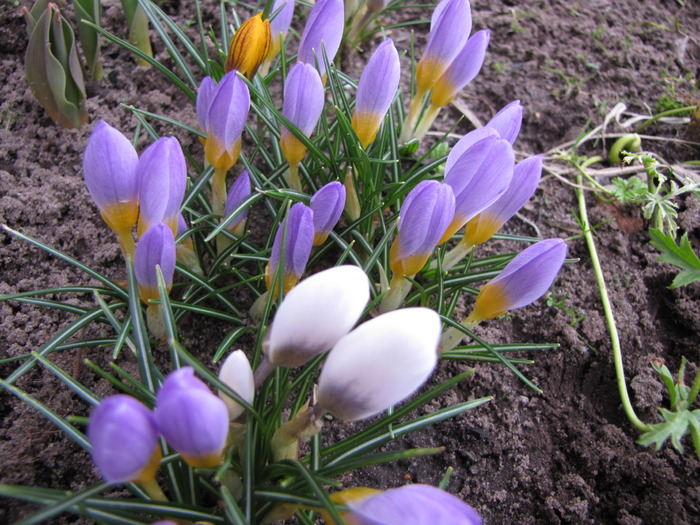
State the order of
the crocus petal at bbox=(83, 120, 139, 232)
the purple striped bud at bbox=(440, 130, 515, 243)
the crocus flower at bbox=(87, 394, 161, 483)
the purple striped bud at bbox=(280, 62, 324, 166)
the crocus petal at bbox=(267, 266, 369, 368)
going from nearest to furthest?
the crocus flower at bbox=(87, 394, 161, 483) < the crocus petal at bbox=(267, 266, 369, 368) < the crocus petal at bbox=(83, 120, 139, 232) < the purple striped bud at bbox=(440, 130, 515, 243) < the purple striped bud at bbox=(280, 62, 324, 166)

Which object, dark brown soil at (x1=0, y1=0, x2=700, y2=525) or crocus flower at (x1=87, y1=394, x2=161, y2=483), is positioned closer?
crocus flower at (x1=87, y1=394, x2=161, y2=483)

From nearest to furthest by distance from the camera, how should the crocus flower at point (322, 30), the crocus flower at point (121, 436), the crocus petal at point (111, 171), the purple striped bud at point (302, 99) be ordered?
the crocus flower at point (121, 436), the crocus petal at point (111, 171), the purple striped bud at point (302, 99), the crocus flower at point (322, 30)

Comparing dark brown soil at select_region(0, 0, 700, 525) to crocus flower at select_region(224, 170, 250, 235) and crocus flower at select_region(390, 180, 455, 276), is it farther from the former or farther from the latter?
crocus flower at select_region(390, 180, 455, 276)

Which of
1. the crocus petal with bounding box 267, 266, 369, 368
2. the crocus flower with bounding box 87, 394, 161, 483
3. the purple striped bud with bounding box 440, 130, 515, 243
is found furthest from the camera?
the purple striped bud with bounding box 440, 130, 515, 243

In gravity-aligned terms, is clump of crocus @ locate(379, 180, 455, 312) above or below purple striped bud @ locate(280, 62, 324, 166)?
below

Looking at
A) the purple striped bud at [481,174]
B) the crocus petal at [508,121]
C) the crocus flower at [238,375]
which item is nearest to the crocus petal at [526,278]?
the purple striped bud at [481,174]

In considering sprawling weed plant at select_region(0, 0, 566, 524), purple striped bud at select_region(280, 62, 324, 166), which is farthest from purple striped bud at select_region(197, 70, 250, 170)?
purple striped bud at select_region(280, 62, 324, 166)

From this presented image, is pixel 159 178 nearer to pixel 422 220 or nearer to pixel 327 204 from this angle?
pixel 327 204

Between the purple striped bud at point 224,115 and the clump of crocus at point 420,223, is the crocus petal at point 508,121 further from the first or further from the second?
→ the purple striped bud at point 224,115
